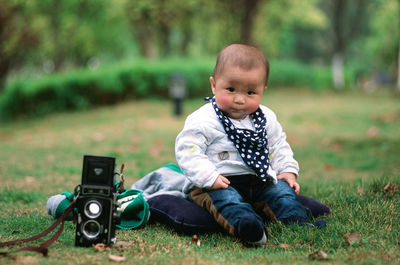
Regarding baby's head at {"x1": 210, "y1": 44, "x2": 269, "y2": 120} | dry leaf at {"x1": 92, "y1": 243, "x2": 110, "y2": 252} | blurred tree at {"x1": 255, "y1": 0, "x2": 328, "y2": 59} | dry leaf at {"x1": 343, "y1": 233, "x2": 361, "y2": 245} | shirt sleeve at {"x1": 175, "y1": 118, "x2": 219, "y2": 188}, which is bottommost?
dry leaf at {"x1": 92, "y1": 243, "x2": 110, "y2": 252}

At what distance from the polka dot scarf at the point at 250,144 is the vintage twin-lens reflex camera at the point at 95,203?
1035 millimetres

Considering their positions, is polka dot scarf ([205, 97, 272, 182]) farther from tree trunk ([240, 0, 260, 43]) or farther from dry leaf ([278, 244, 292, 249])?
tree trunk ([240, 0, 260, 43])

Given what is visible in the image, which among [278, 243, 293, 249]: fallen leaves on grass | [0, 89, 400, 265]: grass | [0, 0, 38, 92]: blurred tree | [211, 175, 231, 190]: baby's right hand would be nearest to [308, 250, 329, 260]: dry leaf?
[0, 89, 400, 265]: grass

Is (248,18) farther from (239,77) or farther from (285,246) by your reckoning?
(285,246)

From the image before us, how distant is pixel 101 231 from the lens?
9.33ft

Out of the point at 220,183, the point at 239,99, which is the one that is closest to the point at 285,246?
the point at 220,183

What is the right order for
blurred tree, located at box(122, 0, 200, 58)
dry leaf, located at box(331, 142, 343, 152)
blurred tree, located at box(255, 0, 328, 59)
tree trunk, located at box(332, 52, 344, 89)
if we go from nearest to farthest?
dry leaf, located at box(331, 142, 343, 152)
blurred tree, located at box(122, 0, 200, 58)
tree trunk, located at box(332, 52, 344, 89)
blurred tree, located at box(255, 0, 328, 59)

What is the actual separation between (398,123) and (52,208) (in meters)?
10.0

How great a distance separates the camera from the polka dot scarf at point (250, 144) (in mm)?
3436

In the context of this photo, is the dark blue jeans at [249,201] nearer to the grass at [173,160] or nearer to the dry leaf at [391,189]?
the grass at [173,160]

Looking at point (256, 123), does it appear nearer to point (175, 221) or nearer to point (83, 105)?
point (175, 221)

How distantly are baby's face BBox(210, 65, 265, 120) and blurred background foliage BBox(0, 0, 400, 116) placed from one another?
12643mm

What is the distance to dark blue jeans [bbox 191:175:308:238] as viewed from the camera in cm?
313

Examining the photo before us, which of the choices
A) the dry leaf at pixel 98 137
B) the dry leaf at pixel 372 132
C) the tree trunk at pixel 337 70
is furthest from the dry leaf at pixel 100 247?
the tree trunk at pixel 337 70
